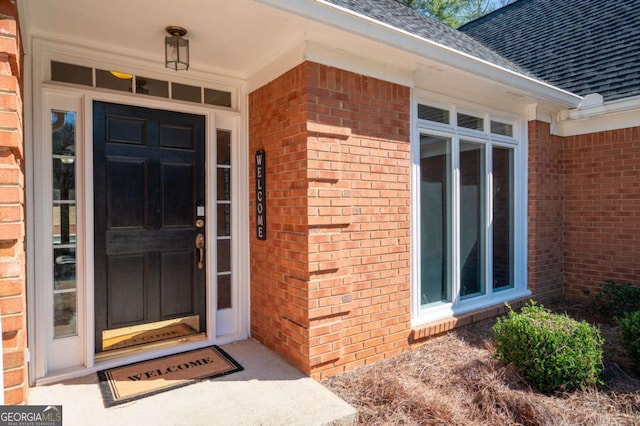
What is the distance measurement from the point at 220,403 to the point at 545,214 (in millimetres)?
4852

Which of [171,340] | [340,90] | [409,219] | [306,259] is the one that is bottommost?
[171,340]

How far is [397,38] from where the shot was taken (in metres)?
3.20

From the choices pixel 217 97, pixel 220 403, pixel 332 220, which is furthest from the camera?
pixel 217 97

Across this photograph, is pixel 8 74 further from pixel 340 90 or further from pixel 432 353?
pixel 432 353

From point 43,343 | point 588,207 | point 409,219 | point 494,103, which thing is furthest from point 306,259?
point 588,207

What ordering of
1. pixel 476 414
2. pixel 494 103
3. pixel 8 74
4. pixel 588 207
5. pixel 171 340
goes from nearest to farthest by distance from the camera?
pixel 8 74 < pixel 476 414 < pixel 171 340 < pixel 494 103 < pixel 588 207

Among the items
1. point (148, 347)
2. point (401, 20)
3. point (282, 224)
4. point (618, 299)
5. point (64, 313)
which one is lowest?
point (148, 347)

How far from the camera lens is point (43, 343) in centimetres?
299

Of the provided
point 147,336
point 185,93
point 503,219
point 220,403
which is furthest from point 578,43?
point 147,336

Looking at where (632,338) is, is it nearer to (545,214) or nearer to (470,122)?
(545,214)

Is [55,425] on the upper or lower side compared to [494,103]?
lower

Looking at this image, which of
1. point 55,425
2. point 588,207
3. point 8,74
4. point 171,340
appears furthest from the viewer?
point 588,207

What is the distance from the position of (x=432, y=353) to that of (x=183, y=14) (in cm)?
359

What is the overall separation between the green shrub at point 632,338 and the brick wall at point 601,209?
2.21m
